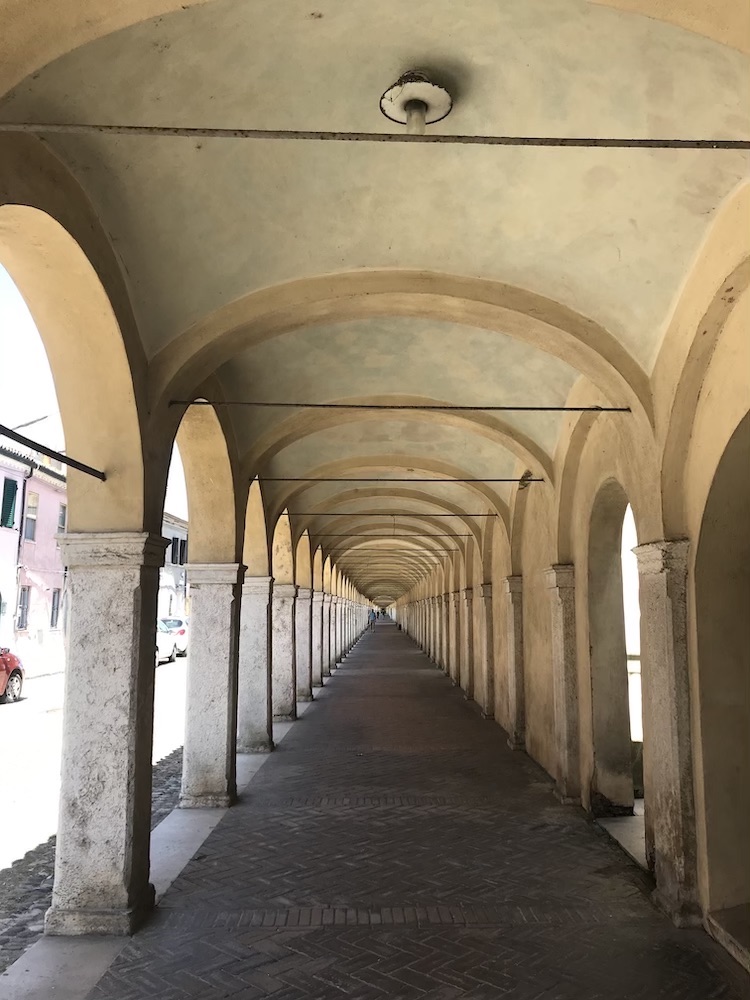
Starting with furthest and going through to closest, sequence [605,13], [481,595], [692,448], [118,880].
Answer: [481,595] → [692,448] → [118,880] → [605,13]

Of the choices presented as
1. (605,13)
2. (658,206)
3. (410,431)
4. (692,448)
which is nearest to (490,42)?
(605,13)

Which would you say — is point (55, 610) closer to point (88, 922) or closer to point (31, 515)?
point (31, 515)

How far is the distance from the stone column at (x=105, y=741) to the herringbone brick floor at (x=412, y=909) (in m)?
0.42

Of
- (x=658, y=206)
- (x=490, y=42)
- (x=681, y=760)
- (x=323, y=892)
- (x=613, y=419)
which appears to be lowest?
(x=323, y=892)

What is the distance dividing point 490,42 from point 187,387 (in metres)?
3.82

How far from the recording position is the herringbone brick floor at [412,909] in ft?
15.9

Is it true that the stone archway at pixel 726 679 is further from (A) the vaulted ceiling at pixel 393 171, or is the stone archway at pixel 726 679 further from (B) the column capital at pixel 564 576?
(B) the column capital at pixel 564 576

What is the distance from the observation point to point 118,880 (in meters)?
5.62

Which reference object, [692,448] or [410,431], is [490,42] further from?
[410,431]

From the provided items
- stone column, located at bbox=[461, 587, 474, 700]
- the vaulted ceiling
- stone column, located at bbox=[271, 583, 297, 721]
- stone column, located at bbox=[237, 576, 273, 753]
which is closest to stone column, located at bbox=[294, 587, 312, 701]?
stone column, located at bbox=[271, 583, 297, 721]

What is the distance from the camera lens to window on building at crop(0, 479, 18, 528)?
2570cm

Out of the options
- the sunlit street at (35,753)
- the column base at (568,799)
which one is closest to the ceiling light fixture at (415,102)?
the sunlit street at (35,753)

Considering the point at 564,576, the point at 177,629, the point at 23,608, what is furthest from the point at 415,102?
the point at 177,629

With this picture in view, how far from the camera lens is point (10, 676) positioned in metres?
18.6
